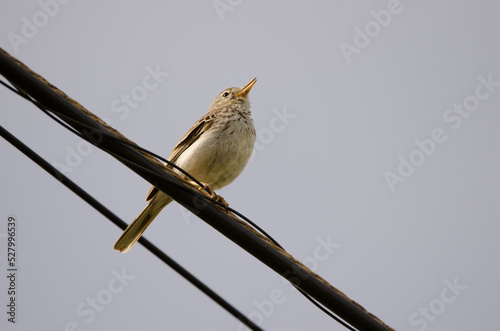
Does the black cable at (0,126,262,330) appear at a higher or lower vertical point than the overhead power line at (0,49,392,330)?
lower

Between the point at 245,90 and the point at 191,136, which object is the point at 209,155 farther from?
the point at 245,90

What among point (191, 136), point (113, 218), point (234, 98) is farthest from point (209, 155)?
point (113, 218)

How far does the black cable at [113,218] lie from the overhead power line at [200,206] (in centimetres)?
42

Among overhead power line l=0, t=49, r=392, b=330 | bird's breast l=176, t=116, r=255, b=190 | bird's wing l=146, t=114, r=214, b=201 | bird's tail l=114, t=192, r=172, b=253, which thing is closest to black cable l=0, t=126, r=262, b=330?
overhead power line l=0, t=49, r=392, b=330

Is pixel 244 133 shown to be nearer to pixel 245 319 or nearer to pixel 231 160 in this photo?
pixel 231 160

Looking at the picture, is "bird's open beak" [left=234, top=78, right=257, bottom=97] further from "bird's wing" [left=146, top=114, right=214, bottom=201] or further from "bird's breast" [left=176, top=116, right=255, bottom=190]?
"bird's breast" [left=176, top=116, right=255, bottom=190]

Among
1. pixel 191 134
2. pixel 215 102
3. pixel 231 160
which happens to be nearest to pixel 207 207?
pixel 231 160

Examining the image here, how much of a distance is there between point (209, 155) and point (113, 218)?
218cm

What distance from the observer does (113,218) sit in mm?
4082

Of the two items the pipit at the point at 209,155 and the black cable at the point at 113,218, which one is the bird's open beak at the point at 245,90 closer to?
→ the pipit at the point at 209,155

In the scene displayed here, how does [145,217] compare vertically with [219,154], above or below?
below

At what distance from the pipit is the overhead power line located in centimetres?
190

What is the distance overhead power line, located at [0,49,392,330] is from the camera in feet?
10.8

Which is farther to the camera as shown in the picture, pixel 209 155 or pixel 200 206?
pixel 209 155
